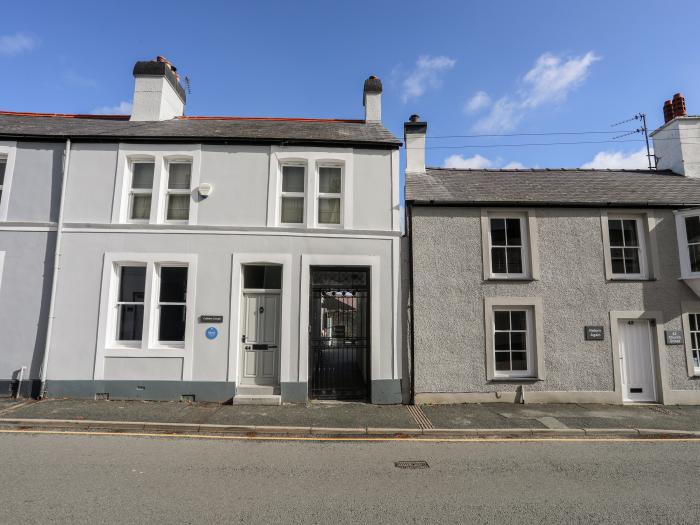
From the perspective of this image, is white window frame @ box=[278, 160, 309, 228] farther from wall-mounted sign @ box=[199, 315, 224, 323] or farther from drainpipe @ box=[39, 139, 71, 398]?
drainpipe @ box=[39, 139, 71, 398]

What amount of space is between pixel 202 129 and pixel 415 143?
6295mm

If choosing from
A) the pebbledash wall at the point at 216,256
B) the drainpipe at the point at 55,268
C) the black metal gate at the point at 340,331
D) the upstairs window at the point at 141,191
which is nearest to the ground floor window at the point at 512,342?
the pebbledash wall at the point at 216,256

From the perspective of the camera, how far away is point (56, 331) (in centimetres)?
934

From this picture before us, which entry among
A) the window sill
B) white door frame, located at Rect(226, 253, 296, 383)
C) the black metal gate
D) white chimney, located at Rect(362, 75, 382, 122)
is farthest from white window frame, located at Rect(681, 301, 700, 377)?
white door frame, located at Rect(226, 253, 296, 383)

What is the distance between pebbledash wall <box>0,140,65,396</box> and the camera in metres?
9.29

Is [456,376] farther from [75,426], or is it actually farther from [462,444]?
[75,426]

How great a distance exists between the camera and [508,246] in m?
10.4

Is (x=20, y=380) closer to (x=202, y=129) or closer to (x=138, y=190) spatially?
(x=138, y=190)

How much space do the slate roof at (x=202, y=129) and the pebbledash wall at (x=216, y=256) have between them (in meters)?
0.26

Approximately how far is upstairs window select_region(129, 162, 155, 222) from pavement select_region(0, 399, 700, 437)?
4.63 m

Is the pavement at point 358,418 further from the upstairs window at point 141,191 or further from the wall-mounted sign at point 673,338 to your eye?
the upstairs window at point 141,191

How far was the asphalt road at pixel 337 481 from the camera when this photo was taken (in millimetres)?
4184

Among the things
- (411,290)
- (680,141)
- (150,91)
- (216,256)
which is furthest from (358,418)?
(680,141)

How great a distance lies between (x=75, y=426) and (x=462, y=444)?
23.7 ft
